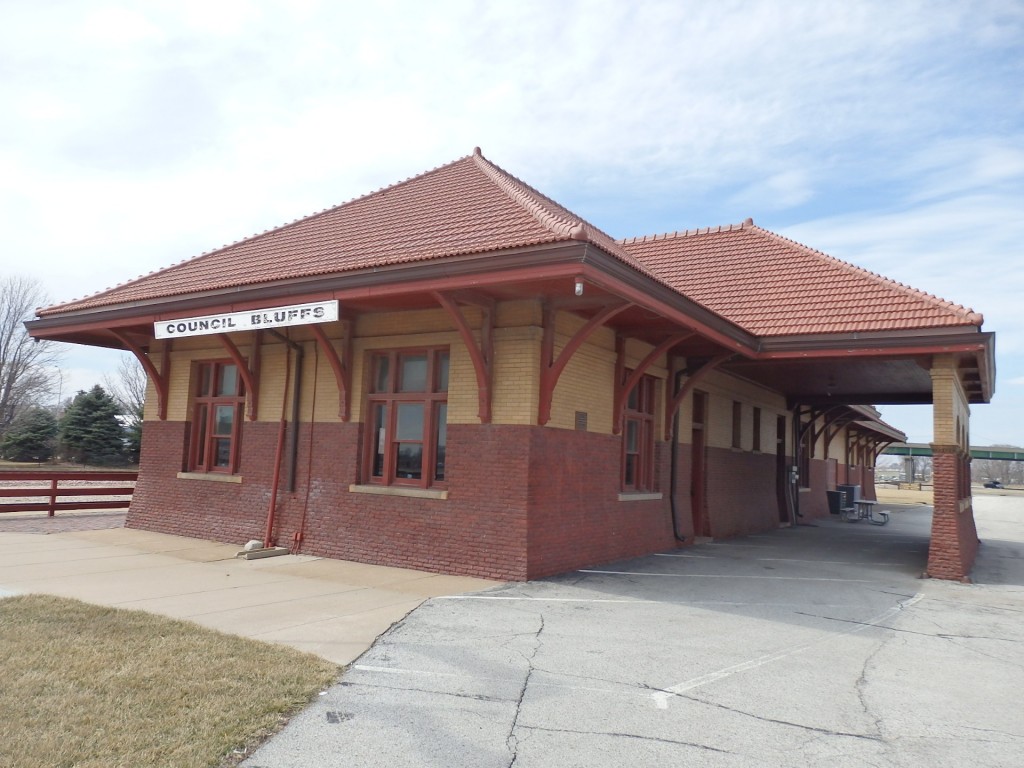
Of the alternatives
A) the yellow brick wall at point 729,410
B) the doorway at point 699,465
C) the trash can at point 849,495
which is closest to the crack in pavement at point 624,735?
the yellow brick wall at point 729,410

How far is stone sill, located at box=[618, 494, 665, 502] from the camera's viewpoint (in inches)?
482

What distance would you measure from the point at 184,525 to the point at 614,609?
845cm

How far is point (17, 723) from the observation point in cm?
461

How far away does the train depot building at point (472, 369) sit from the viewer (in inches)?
393

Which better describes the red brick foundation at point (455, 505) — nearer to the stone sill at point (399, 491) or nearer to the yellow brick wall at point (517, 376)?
the stone sill at point (399, 491)

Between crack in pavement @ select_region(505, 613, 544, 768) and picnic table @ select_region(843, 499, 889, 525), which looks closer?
crack in pavement @ select_region(505, 613, 544, 768)

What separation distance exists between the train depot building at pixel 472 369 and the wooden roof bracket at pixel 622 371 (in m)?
0.04

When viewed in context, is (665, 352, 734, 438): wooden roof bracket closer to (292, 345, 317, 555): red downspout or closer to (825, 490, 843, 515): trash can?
(292, 345, 317, 555): red downspout

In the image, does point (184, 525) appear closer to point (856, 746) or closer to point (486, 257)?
point (486, 257)

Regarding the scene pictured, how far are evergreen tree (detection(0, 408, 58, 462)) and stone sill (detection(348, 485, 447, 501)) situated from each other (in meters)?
35.7

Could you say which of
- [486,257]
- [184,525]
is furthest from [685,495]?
[184,525]

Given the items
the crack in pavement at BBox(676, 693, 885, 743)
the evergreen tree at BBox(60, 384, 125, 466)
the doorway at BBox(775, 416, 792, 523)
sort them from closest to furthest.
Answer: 1. the crack in pavement at BBox(676, 693, 885, 743)
2. the doorway at BBox(775, 416, 792, 523)
3. the evergreen tree at BBox(60, 384, 125, 466)

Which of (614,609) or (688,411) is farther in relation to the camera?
(688,411)

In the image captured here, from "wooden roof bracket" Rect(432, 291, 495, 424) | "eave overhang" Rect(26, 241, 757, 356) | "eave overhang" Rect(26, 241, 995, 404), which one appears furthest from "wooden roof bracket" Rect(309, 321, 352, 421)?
"wooden roof bracket" Rect(432, 291, 495, 424)
